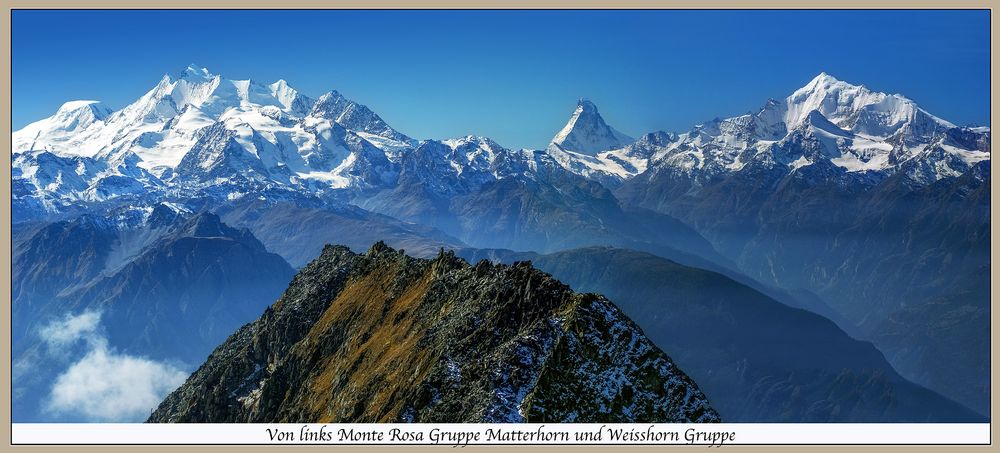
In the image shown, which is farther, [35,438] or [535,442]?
[35,438]

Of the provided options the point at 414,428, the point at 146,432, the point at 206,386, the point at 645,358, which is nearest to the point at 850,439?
the point at 645,358

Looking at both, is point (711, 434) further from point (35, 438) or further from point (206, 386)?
point (206, 386)

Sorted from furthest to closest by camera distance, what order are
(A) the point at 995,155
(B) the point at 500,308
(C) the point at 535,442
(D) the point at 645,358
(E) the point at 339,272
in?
(E) the point at 339,272
(A) the point at 995,155
(B) the point at 500,308
(D) the point at 645,358
(C) the point at 535,442

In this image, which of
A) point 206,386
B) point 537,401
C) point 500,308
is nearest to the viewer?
point 537,401

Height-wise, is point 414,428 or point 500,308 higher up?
point 500,308

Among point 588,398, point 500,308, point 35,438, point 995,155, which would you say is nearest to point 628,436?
point 588,398

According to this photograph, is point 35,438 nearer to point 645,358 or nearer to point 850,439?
point 645,358

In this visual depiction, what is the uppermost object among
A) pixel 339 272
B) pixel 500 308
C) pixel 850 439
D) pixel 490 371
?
pixel 339 272
